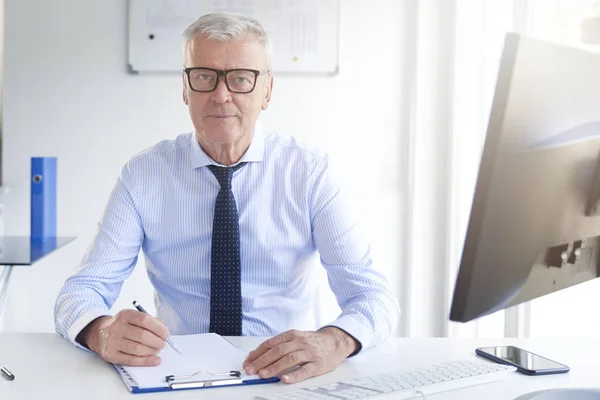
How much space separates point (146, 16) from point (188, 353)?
220 cm

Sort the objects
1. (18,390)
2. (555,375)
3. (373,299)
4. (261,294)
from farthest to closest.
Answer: (261,294), (373,299), (555,375), (18,390)

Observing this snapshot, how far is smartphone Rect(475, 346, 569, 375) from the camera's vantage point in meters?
1.31

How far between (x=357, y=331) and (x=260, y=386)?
296mm

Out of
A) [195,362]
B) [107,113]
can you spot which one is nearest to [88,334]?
[195,362]

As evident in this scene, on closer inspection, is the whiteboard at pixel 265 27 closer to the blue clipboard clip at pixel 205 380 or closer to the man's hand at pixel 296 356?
the man's hand at pixel 296 356

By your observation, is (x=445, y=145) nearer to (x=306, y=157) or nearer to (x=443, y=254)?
(x=443, y=254)

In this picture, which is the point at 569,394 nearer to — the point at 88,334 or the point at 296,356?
the point at 296,356

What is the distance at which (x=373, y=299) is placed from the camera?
1.65 metres

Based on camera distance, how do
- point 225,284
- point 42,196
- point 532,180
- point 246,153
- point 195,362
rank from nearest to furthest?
1. point 532,180
2. point 195,362
3. point 225,284
4. point 246,153
5. point 42,196

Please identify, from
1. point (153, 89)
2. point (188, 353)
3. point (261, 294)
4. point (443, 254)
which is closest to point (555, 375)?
point (188, 353)

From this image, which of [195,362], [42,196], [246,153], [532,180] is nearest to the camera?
[532,180]

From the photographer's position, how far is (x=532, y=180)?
953 mm

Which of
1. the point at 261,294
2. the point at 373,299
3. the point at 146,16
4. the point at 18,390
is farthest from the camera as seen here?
the point at 146,16

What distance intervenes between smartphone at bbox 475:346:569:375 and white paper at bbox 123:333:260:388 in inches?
18.7
